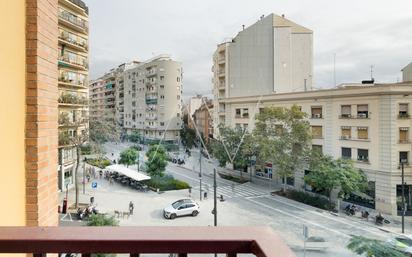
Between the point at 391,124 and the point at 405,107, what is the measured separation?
872 millimetres

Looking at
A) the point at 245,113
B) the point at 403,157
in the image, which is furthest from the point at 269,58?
the point at 403,157

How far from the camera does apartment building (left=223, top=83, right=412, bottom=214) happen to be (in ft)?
40.3

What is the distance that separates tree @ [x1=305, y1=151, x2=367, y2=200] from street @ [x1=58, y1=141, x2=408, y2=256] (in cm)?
105

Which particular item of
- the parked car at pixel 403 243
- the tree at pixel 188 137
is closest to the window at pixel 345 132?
the parked car at pixel 403 243

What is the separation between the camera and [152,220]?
10.8 m

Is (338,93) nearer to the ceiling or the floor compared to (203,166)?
nearer to the ceiling

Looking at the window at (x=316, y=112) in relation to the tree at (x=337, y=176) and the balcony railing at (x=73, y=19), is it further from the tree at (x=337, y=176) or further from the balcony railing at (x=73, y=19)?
the balcony railing at (x=73, y=19)

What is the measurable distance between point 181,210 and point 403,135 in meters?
9.10

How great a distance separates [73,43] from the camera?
49.7 feet

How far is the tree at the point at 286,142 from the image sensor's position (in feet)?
45.3

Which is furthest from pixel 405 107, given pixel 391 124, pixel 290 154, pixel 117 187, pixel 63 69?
pixel 63 69

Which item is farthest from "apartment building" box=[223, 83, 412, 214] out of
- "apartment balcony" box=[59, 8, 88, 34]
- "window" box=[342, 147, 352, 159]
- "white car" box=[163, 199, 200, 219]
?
"apartment balcony" box=[59, 8, 88, 34]

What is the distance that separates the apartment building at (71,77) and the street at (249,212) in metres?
1.87

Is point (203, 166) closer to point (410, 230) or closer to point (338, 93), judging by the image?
point (338, 93)
